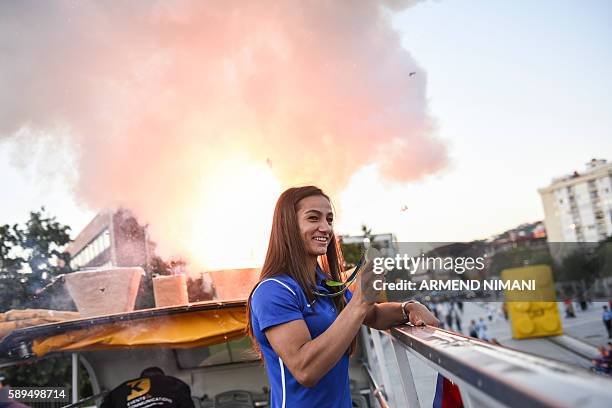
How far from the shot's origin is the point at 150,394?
4871 millimetres

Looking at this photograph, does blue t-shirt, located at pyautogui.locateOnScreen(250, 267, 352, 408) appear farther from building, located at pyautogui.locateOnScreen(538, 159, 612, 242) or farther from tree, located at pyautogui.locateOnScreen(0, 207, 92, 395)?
building, located at pyautogui.locateOnScreen(538, 159, 612, 242)

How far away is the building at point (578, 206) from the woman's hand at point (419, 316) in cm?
11718

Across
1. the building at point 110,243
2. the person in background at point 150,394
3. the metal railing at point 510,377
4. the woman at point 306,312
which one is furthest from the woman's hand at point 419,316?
the building at point 110,243

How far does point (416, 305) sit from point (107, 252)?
5.14 meters

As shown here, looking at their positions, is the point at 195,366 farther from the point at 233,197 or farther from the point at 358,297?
the point at 358,297

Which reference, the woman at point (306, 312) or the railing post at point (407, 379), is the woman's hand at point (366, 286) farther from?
the railing post at point (407, 379)

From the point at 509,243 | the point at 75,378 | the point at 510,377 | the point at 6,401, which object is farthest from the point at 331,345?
the point at 509,243

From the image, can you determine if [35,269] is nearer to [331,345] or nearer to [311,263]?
[311,263]

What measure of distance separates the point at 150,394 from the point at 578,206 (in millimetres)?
132327

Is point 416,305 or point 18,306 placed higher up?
point 18,306

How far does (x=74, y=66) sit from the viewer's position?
704 cm

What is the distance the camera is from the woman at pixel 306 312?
154 cm

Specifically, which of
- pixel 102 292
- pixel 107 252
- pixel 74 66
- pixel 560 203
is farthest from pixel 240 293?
pixel 560 203

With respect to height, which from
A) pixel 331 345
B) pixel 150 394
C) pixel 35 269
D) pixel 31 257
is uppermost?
pixel 31 257
